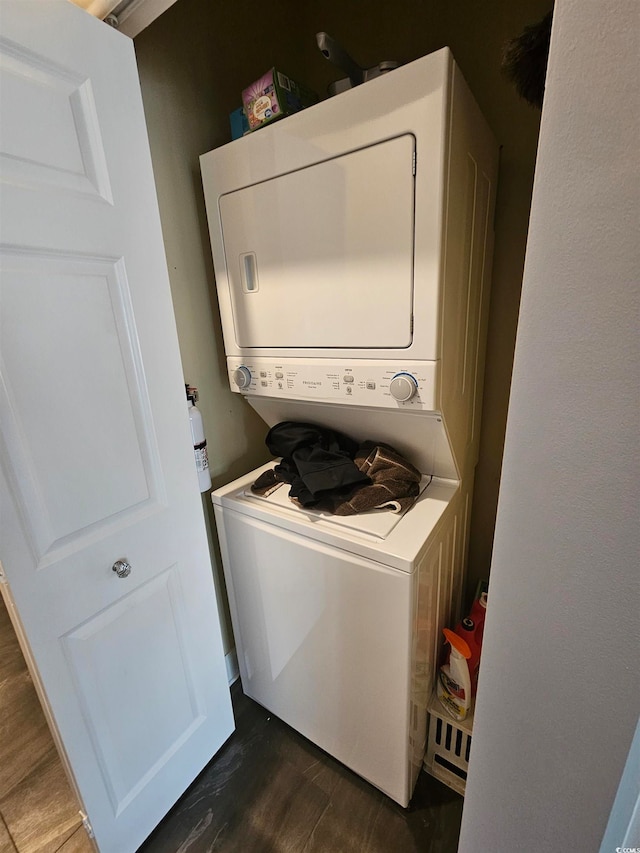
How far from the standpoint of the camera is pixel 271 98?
3.90 ft

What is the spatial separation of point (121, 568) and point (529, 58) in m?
1.85

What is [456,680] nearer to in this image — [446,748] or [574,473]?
[446,748]

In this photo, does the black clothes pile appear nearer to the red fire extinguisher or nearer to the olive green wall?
the red fire extinguisher

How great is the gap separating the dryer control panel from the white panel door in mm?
316

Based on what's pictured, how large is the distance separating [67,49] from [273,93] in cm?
56

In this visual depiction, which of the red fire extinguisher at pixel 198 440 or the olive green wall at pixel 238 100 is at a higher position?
the olive green wall at pixel 238 100

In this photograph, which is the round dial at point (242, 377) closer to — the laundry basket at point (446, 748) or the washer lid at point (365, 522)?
the washer lid at point (365, 522)

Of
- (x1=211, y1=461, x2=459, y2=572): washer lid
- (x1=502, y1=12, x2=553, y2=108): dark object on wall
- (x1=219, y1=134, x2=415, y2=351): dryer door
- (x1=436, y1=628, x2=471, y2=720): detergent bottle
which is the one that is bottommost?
(x1=436, y1=628, x2=471, y2=720): detergent bottle

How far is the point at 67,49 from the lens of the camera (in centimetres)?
89

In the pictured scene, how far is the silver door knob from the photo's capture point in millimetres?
1113

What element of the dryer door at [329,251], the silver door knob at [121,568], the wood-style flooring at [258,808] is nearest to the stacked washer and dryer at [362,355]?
the dryer door at [329,251]

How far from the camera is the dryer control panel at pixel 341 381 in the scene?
112 cm

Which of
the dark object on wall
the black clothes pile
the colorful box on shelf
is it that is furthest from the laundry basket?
the colorful box on shelf

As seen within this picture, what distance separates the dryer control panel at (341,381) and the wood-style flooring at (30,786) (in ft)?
5.78
